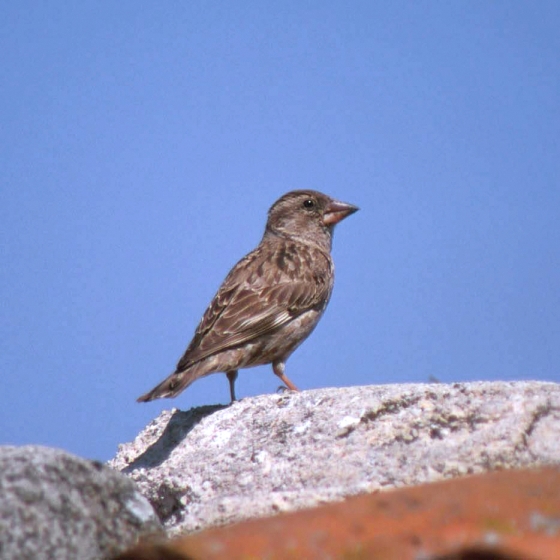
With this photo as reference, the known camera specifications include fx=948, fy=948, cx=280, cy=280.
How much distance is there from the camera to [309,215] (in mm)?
9078

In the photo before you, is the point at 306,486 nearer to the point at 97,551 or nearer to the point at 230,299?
the point at 97,551

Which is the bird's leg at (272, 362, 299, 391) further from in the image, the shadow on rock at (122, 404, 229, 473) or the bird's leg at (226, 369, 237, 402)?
the shadow on rock at (122, 404, 229, 473)

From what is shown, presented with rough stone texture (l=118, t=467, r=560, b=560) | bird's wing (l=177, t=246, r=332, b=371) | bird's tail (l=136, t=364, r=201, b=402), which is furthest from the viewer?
bird's wing (l=177, t=246, r=332, b=371)

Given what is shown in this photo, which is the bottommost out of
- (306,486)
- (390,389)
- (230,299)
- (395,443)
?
(306,486)

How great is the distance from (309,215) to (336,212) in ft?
0.85

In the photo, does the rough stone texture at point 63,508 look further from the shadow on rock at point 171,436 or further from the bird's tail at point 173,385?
the bird's tail at point 173,385

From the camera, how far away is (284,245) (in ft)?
27.7

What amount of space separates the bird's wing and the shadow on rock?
40.7 inches

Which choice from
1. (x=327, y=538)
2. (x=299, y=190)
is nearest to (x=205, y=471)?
(x=327, y=538)

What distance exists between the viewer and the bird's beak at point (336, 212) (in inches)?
356

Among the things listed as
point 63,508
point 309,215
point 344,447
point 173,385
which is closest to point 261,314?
point 173,385

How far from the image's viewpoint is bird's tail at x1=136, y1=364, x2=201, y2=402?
20.3ft

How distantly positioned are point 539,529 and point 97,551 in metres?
1.34

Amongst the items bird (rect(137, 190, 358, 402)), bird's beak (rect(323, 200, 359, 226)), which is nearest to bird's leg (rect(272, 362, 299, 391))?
bird (rect(137, 190, 358, 402))
